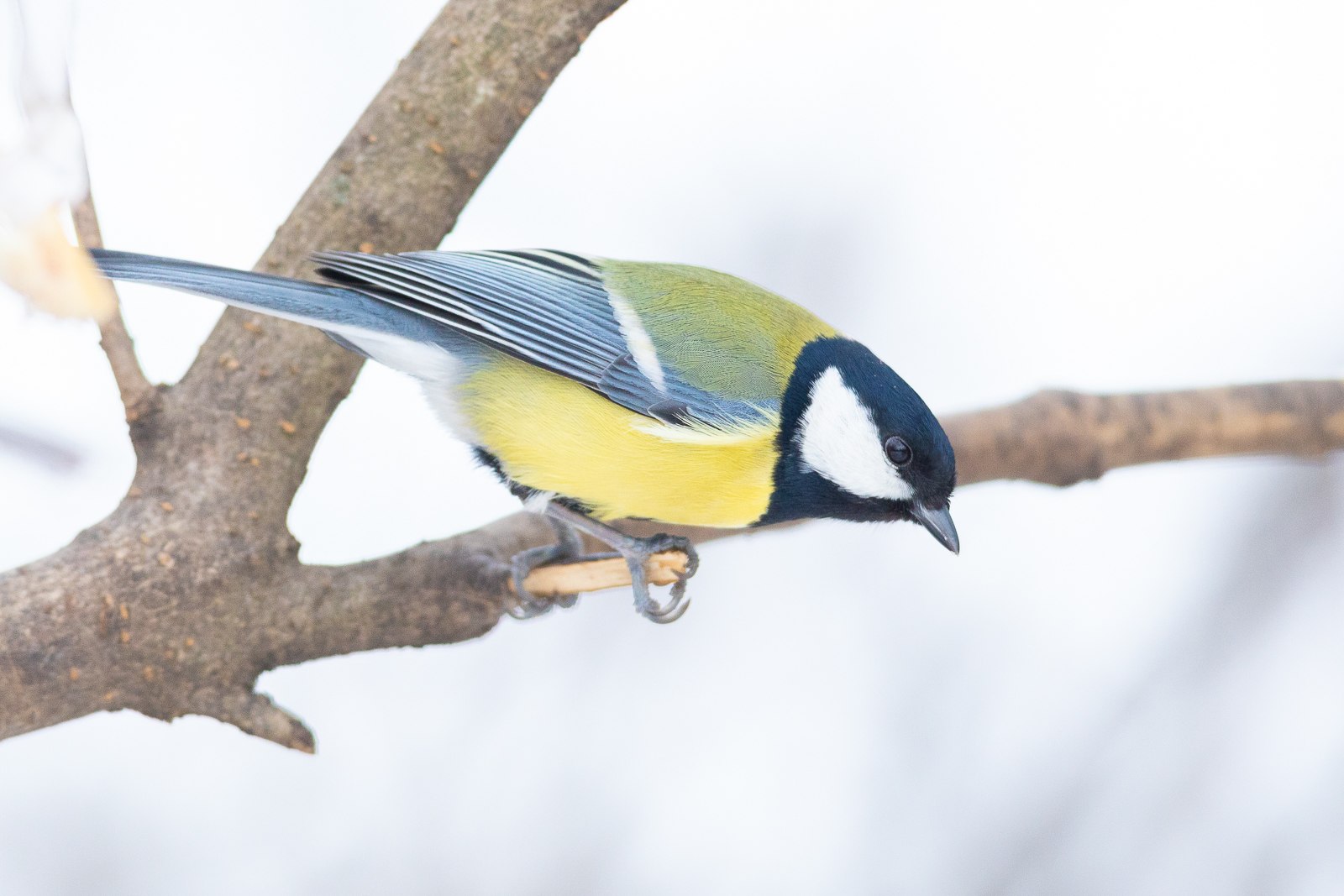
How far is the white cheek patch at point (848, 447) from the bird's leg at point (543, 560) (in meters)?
0.39

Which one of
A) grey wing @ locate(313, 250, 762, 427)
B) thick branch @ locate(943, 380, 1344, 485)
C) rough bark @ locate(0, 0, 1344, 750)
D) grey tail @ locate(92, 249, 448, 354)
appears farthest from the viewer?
thick branch @ locate(943, 380, 1344, 485)

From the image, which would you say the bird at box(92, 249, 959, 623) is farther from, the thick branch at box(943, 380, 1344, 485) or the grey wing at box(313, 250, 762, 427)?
the thick branch at box(943, 380, 1344, 485)

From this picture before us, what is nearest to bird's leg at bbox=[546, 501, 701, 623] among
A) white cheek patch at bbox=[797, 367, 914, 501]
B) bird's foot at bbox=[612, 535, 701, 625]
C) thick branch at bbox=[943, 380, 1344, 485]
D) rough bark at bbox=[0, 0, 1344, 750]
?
bird's foot at bbox=[612, 535, 701, 625]

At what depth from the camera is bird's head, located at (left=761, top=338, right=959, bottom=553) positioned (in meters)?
1.71

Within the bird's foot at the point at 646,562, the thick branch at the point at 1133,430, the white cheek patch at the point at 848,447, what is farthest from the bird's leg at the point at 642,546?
the thick branch at the point at 1133,430

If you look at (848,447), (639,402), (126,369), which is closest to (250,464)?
(126,369)

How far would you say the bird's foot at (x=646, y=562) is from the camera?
171 cm

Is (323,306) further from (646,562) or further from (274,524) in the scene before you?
(646,562)

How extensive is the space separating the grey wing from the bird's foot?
0.65 ft

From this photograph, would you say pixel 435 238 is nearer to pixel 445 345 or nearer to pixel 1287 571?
pixel 445 345

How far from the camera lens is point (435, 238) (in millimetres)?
1844

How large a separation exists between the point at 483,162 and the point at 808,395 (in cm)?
59

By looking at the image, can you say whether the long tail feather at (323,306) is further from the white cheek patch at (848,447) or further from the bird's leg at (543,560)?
the white cheek patch at (848,447)

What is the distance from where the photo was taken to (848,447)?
68.8 inches
